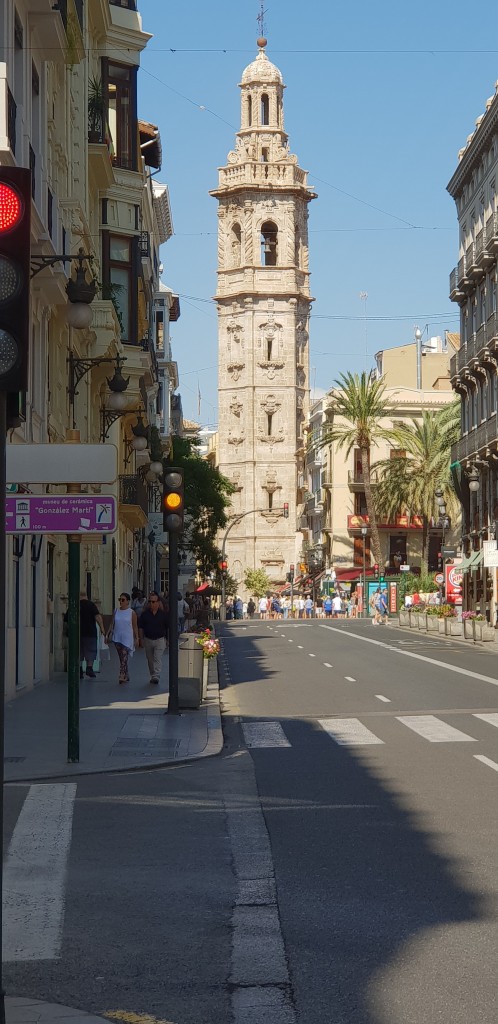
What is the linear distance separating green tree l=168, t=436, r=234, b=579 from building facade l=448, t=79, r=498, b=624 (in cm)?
1853

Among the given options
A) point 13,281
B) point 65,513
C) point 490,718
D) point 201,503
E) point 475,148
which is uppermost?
point 475,148

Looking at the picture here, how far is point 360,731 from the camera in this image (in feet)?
60.0

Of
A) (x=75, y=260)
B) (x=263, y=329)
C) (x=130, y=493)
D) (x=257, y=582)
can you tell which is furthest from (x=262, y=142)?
(x=75, y=260)

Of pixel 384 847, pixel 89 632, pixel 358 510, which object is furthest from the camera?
pixel 358 510

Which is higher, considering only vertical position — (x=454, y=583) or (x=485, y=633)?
(x=454, y=583)

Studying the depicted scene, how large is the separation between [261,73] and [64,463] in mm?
Result: 119035

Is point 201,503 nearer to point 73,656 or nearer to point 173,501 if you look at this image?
point 173,501

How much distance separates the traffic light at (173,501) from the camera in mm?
20422

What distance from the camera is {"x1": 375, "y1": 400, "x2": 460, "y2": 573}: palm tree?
96.9 m

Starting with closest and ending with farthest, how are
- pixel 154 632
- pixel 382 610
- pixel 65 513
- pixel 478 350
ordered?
pixel 65 513
pixel 154 632
pixel 478 350
pixel 382 610

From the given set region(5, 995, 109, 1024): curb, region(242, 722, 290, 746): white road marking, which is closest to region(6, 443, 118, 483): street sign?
region(242, 722, 290, 746): white road marking

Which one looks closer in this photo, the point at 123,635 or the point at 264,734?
the point at 264,734

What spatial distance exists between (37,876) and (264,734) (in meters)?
9.46

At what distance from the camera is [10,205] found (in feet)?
18.2
